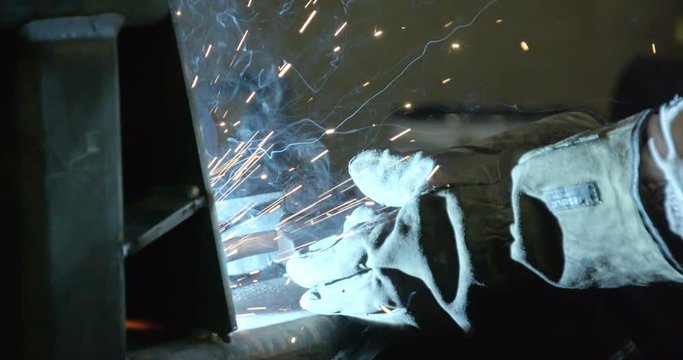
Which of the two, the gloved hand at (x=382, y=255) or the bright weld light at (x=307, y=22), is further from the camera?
the bright weld light at (x=307, y=22)

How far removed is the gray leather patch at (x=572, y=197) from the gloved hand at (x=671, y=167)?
10cm

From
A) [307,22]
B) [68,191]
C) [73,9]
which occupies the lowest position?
[68,191]

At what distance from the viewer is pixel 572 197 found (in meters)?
0.85

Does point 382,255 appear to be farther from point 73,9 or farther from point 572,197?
point 73,9

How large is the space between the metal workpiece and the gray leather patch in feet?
2.11

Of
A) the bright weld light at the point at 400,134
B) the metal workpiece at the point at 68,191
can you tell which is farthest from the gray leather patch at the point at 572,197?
the bright weld light at the point at 400,134

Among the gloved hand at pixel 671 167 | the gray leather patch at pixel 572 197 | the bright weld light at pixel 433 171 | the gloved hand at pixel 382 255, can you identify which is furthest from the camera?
the bright weld light at pixel 433 171

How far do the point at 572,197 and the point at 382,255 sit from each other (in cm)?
45

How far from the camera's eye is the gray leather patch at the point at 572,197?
82cm

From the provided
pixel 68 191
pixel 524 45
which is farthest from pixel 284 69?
pixel 68 191

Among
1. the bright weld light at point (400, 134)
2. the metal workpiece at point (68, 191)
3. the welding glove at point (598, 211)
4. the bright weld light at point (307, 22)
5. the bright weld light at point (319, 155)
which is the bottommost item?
the welding glove at point (598, 211)

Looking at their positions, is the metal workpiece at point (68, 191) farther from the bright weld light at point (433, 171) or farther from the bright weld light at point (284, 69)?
the bright weld light at point (284, 69)

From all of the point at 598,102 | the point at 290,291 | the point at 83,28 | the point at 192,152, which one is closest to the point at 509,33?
the point at 598,102

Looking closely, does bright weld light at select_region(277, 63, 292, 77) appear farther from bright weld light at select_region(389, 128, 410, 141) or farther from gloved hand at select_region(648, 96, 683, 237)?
gloved hand at select_region(648, 96, 683, 237)
